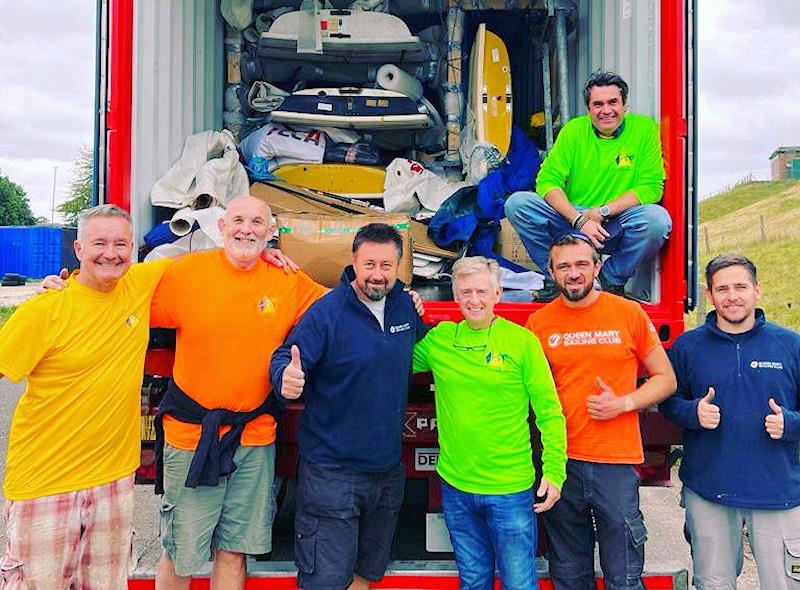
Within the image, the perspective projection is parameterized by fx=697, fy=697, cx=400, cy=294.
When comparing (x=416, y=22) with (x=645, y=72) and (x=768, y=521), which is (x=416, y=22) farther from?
(x=768, y=521)

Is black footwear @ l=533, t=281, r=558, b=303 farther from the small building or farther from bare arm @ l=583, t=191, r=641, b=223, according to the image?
the small building

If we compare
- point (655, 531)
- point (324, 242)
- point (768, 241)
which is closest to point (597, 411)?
point (324, 242)

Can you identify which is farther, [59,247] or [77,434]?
[59,247]

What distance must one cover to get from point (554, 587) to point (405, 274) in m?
1.33

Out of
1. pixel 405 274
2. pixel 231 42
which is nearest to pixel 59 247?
pixel 231 42

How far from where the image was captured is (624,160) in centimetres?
300

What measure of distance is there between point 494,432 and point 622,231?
109cm

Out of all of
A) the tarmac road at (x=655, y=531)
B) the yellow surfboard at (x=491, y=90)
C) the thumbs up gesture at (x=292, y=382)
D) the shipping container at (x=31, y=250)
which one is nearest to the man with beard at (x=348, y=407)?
the thumbs up gesture at (x=292, y=382)

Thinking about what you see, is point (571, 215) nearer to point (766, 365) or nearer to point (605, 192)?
point (605, 192)

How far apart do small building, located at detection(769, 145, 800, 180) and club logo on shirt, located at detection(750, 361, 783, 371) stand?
52.0m

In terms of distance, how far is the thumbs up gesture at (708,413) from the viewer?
91.5 inches

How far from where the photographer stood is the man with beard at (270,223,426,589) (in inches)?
93.0

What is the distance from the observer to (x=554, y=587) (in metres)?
2.50

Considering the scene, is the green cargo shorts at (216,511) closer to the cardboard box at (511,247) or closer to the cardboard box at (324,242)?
the cardboard box at (324,242)
